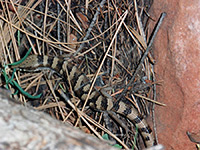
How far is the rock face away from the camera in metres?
2.61

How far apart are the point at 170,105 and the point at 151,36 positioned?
3.08 feet

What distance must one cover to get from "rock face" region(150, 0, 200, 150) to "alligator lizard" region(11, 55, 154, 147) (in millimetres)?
249

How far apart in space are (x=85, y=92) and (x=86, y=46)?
685mm

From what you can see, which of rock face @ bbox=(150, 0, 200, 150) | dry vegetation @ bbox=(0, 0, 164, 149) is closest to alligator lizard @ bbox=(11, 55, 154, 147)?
dry vegetation @ bbox=(0, 0, 164, 149)

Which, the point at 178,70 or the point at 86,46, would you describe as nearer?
the point at 178,70

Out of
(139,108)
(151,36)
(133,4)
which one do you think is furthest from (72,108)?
(133,4)

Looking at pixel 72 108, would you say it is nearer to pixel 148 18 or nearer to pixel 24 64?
pixel 24 64

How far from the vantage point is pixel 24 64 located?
11.7 ft

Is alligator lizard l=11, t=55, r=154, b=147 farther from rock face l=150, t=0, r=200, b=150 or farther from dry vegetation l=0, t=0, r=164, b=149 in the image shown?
rock face l=150, t=0, r=200, b=150

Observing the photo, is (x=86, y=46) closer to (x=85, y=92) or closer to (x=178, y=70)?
(x=85, y=92)

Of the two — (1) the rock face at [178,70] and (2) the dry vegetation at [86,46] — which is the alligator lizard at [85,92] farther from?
(1) the rock face at [178,70]

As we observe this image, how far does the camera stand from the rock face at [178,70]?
2613 mm

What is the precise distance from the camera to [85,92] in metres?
3.47

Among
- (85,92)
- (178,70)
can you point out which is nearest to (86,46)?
(85,92)
